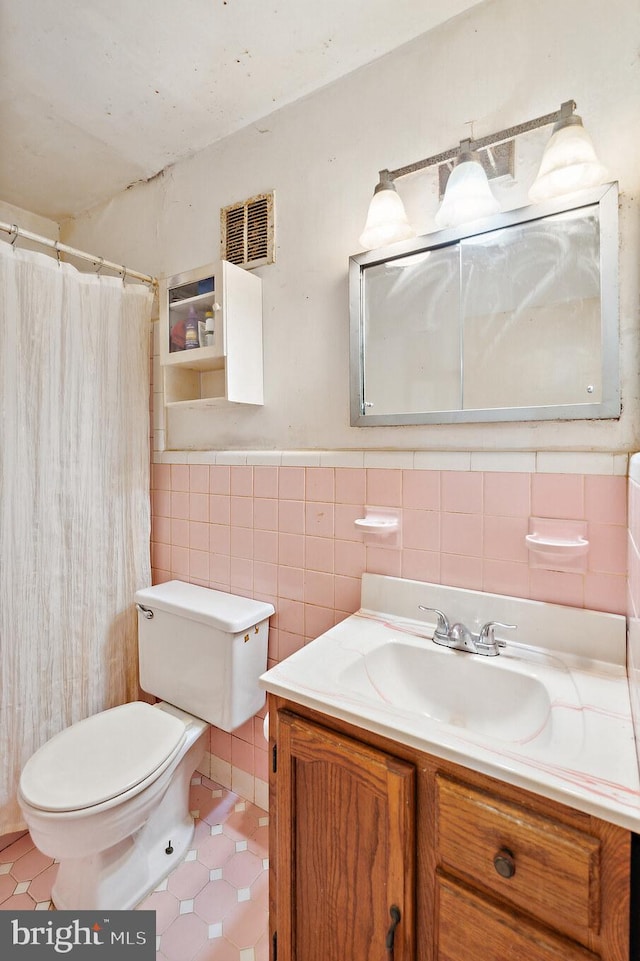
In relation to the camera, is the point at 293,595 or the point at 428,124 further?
the point at 293,595

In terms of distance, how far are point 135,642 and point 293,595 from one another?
75cm

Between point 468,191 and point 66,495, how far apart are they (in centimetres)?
152

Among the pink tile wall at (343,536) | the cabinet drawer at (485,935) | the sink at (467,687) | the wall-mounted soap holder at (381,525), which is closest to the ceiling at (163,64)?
the pink tile wall at (343,536)

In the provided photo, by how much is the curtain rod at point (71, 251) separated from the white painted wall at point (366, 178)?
87mm

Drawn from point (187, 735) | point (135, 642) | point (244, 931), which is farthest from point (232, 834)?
point (135, 642)

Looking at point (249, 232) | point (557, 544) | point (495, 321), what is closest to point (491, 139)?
point (495, 321)

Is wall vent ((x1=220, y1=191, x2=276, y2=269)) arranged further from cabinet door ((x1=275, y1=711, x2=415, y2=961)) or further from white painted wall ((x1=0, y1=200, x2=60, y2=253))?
cabinet door ((x1=275, y1=711, x2=415, y2=961))

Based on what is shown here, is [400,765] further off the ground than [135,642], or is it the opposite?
[400,765]

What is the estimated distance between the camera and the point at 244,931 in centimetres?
114

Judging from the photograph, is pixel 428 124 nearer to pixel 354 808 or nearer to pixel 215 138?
pixel 215 138

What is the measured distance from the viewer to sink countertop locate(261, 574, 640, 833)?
0.60 metres

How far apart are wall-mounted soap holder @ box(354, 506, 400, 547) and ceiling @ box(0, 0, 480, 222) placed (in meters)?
1.28

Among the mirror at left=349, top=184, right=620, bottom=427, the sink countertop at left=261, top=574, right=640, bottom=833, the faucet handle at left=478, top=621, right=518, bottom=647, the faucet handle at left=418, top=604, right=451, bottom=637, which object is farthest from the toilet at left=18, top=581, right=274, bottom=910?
the mirror at left=349, top=184, right=620, bottom=427

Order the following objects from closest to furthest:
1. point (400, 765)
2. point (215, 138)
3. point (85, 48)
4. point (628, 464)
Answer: point (400, 765) < point (628, 464) < point (85, 48) < point (215, 138)
